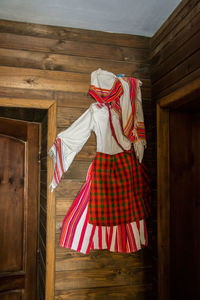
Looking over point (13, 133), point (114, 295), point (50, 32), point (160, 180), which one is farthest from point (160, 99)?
point (114, 295)

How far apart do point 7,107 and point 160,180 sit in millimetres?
1138

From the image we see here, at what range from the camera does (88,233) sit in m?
1.58

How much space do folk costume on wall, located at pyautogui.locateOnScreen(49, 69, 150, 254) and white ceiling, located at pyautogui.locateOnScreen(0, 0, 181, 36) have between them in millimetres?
354

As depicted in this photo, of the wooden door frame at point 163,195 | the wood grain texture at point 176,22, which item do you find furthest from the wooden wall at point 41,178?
the wood grain texture at point 176,22

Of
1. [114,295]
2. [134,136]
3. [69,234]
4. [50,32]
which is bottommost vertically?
[114,295]

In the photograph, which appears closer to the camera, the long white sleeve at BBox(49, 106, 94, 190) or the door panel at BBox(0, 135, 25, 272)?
the long white sleeve at BBox(49, 106, 94, 190)

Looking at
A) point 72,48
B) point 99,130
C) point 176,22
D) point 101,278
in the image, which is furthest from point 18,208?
point 176,22

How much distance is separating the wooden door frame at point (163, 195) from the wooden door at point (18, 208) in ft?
3.25

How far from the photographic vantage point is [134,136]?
172 cm

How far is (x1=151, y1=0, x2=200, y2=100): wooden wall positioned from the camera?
1343 millimetres

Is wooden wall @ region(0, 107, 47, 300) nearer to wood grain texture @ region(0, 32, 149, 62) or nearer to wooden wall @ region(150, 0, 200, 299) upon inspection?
wood grain texture @ region(0, 32, 149, 62)

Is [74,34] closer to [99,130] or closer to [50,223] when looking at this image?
[99,130]

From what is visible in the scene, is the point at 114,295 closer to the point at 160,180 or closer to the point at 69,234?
the point at 69,234


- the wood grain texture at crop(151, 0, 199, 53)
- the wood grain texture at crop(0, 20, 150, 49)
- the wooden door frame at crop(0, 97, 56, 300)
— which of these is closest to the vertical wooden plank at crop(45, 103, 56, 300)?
the wooden door frame at crop(0, 97, 56, 300)
